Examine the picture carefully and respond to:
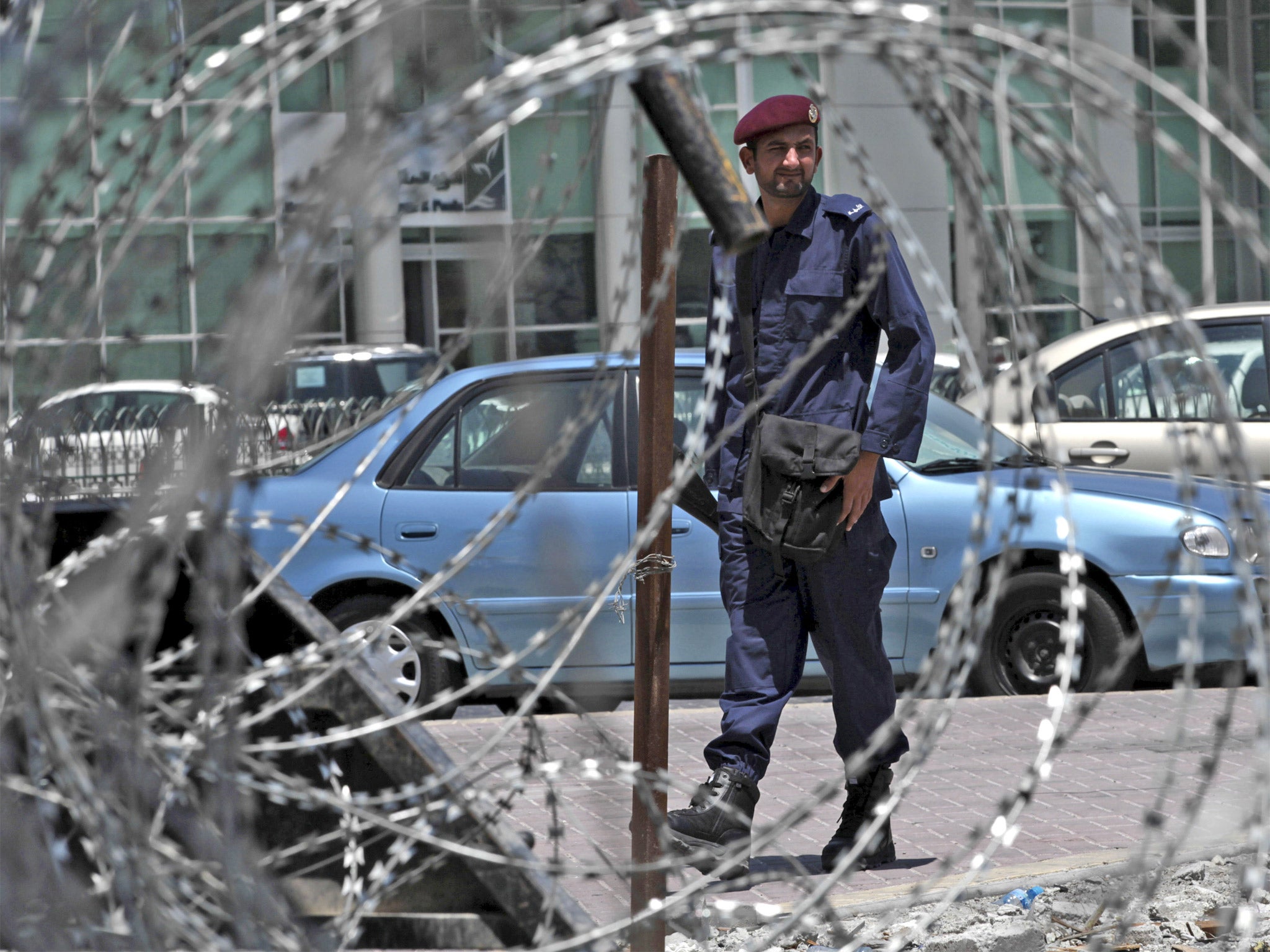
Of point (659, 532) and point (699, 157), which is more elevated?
point (699, 157)

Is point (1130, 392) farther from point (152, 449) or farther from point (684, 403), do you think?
point (152, 449)

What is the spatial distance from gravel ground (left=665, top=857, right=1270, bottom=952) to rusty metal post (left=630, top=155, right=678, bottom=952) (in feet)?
1.74

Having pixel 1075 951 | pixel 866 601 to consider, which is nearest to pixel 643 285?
pixel 866 601

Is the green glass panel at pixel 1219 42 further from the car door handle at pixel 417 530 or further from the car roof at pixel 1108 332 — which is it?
the car door handle at pixel 417 530

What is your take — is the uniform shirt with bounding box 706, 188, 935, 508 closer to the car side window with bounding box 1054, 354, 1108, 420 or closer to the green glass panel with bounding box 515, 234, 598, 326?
the car side window with bounding box 1054, 354, 1108, 420

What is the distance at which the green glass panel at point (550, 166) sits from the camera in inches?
123

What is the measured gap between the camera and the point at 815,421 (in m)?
4.58

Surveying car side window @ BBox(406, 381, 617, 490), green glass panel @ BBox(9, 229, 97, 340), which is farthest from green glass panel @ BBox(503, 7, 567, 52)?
car side window @ BBox(406, 381, 617, 490)

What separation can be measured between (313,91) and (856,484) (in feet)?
6.41

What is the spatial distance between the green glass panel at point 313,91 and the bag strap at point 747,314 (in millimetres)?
1319

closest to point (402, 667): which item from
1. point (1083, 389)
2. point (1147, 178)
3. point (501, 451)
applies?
point (501, 451)

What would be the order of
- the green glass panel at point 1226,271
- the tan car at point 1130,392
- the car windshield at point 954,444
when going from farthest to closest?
the green glass panel at point 1226,271 → the tan car at point 1130,392 → the car windshield at point 954,444

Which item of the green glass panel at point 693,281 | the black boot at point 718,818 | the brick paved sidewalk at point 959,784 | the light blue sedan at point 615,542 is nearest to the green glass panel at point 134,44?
the brick paved sidewalk at point 959,784

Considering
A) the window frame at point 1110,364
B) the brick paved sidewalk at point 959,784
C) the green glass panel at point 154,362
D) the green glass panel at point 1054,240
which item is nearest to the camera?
the brick paved sidewalk at point 959,784
